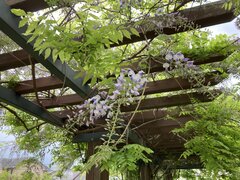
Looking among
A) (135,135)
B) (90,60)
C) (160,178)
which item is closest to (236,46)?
(90,60)

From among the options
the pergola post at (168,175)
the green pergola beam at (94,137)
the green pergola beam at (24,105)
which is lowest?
the pergola post at (168,175)

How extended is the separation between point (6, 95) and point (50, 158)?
1869 millimetres

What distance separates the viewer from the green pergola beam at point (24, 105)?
104 inches

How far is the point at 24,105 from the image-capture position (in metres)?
2.85

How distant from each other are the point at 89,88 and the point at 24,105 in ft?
2.21

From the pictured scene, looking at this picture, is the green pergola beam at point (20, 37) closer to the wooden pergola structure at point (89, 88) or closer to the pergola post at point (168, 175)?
the wooden pergola structure at point (89, 88)

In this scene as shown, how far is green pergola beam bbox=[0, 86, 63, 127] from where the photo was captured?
265 cm

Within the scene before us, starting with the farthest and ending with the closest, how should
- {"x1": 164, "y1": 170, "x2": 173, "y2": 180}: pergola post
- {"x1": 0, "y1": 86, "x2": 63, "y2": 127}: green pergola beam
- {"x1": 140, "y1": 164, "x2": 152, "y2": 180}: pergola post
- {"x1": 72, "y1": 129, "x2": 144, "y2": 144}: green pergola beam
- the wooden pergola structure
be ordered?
{"x1": 164, "y1": 170, "x2": 173, "y2": 180}: pergola post → {"x1": 140, "y1": 164, "x2": 152, "y2": 180}: pergola post → {"x1": 72, "y1": 129, "x2": 144, "y2": 144}: green pergola beam → {"x1": 0, "y1": 86, "x2": 63, "y2": 127}: green pergola beam → the wooden pergola structure

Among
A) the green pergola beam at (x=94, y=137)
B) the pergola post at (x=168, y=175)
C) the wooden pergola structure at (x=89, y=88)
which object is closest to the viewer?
the wooden pergola structure at (x=89, y=88)

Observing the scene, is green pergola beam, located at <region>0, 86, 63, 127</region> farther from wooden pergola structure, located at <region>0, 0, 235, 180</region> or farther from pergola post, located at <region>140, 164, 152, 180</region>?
pergola post, located at <region>140, 164, 152, 180</region>

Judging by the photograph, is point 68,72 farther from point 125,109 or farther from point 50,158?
point 50,158

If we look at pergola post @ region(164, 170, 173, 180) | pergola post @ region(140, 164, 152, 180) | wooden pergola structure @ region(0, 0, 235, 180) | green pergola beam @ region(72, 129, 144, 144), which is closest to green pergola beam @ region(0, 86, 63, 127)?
wooden pergola structure @ region(0, 0, 235, 180)

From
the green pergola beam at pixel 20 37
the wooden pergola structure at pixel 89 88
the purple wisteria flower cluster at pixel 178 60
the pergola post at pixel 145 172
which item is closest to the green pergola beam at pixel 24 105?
the wooden pergola structure at pixel 89 88

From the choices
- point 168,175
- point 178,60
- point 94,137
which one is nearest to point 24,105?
point 94,137
